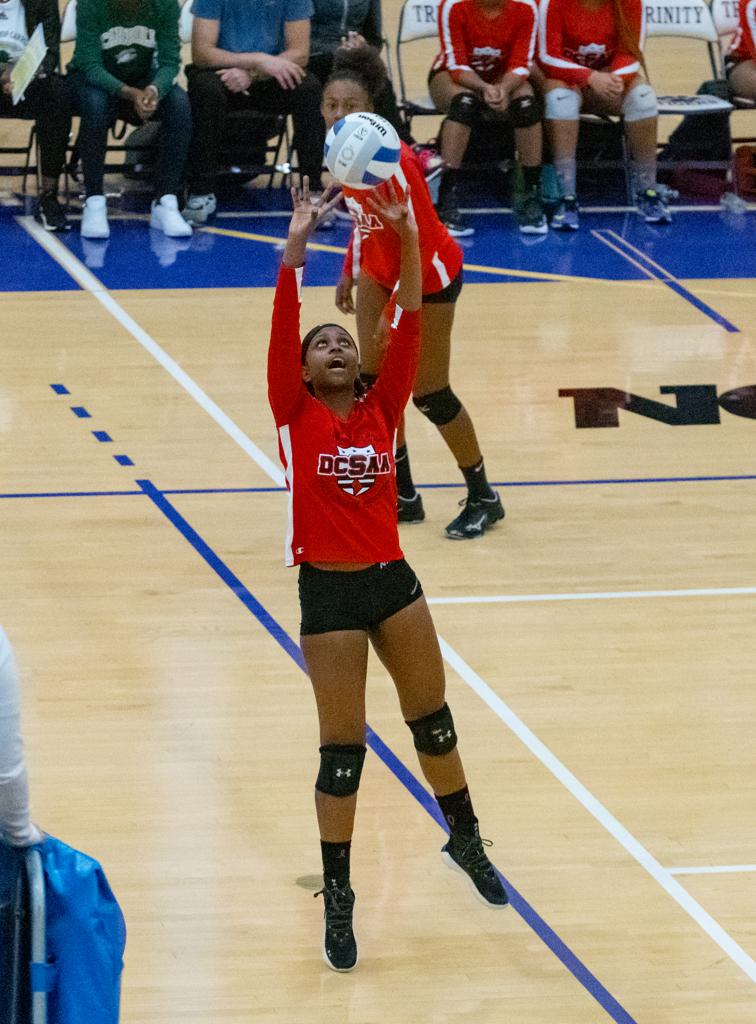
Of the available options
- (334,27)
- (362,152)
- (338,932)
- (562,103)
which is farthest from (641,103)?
(338,932)

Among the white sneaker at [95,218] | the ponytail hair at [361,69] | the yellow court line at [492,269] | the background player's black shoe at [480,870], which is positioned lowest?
the yellow court line at [492,269]

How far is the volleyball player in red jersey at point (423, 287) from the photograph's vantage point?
22.3 ft

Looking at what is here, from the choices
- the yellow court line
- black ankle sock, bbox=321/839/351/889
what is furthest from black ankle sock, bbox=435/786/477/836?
the yellow court line

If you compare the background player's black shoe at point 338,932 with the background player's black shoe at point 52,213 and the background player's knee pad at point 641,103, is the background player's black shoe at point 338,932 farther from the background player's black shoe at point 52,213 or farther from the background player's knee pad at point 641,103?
the background player's knee pad at point 641,103

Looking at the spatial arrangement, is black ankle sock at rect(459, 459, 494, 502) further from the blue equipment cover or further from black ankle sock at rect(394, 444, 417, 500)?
the blue equipment cover

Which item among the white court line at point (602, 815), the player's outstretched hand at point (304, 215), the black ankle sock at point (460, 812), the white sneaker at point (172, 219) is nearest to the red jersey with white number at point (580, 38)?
the white sneaker at point (172, 219)

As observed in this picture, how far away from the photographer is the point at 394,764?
19.8 feet

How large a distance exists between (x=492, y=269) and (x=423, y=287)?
4.72 metres

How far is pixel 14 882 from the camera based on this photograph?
11.4ft

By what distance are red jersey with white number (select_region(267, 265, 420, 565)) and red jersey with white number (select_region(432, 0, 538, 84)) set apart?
7.92m

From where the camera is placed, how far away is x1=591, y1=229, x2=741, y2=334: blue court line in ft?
35.3

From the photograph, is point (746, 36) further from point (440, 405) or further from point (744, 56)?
point (440, 405)

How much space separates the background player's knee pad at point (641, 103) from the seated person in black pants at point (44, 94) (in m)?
3.81

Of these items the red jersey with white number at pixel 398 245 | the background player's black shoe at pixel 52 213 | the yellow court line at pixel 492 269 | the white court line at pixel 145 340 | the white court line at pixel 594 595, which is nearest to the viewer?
the red jersey with white number at pixel 398 245
